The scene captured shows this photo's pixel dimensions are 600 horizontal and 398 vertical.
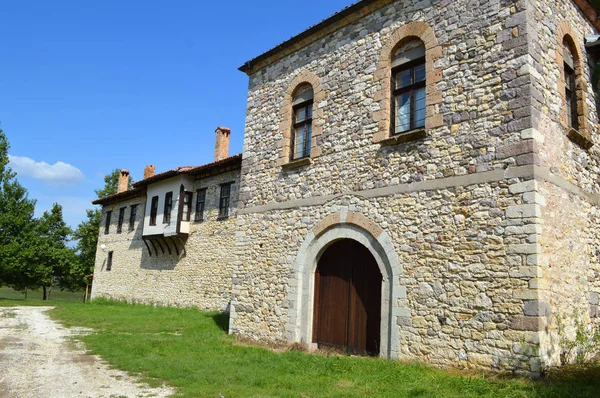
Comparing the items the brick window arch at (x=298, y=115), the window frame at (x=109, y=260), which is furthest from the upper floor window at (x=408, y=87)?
the window frame at (x=109, y=260)

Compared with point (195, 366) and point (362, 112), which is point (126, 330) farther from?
point (362, 112)

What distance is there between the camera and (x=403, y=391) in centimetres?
563

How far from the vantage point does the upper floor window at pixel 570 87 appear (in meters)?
7.90

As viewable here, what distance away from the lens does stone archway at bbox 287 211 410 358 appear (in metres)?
7.59

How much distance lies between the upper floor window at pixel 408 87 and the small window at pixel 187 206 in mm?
12075

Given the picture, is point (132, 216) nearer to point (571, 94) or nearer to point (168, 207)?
point (168, 207)

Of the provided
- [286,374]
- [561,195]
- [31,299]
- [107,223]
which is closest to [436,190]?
[561,195]

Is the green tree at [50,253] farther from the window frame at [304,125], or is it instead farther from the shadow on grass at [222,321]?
the window frame at [304,125]

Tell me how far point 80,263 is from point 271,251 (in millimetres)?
26109

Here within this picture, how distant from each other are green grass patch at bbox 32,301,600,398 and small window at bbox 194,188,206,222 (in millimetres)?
7846

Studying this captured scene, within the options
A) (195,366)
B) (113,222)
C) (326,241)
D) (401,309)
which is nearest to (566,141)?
(401,309)

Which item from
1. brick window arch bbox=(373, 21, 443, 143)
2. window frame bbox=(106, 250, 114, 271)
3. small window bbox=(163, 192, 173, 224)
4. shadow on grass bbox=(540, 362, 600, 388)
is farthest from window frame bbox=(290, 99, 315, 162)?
window frame bbox=(106, 250, 114, 271)

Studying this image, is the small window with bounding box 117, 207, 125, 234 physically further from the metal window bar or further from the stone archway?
the stone archway

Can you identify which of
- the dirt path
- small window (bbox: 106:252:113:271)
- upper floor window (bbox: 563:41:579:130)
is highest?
upper floor window (bbox: 563:41:579:130)
